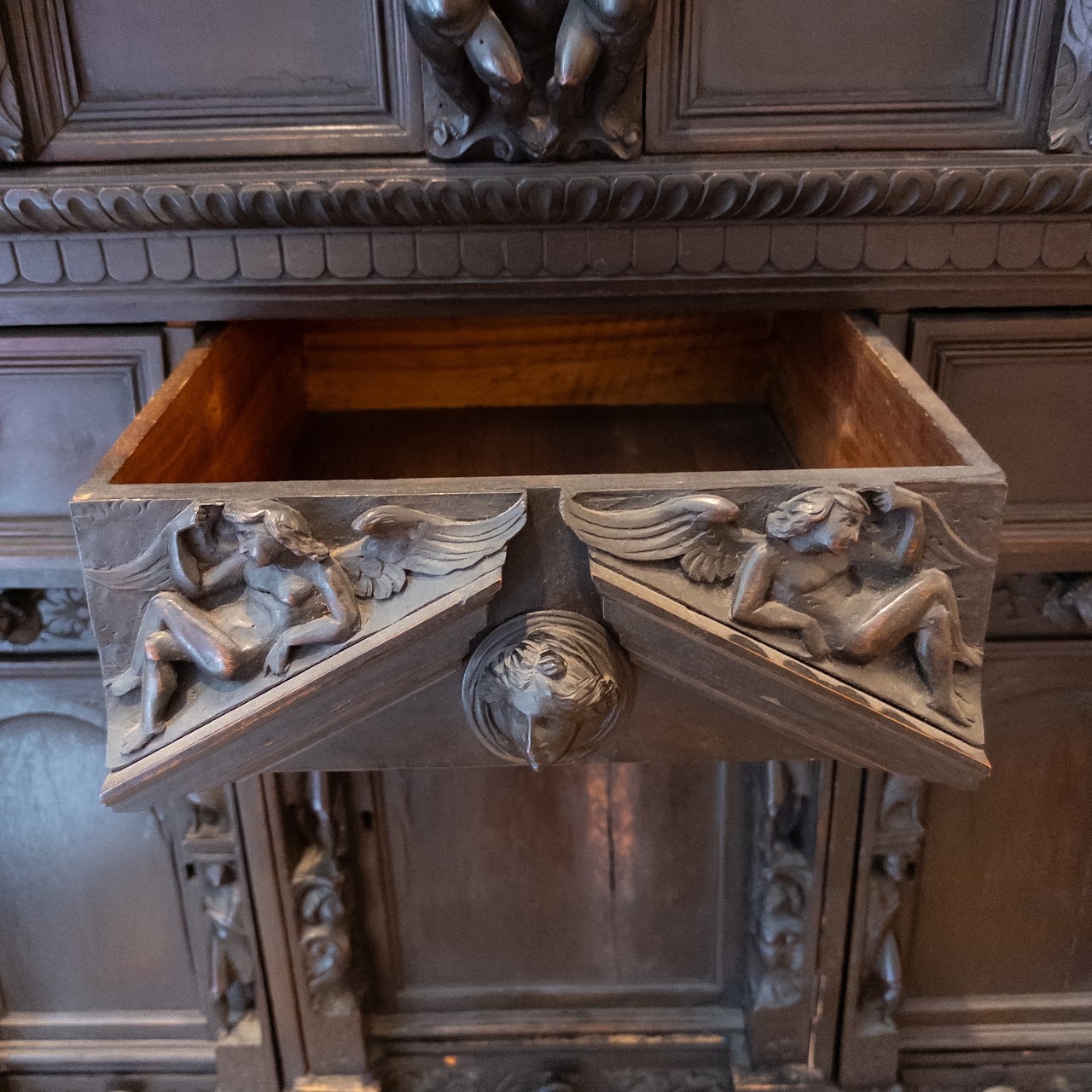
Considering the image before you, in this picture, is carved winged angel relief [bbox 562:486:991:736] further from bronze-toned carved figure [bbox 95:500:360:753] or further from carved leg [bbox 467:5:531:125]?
carved leg [bbox 467:5:531:125]

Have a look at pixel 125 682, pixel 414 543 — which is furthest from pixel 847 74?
pixel 125 682

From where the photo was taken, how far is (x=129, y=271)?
0.86m

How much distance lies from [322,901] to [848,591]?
0.75 metres

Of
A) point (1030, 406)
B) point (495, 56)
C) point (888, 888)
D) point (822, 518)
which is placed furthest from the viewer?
point (888, 888)

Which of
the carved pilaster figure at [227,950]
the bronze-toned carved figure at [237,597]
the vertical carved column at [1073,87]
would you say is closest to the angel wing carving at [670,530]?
the bronze-toned carved figure at [237,597]

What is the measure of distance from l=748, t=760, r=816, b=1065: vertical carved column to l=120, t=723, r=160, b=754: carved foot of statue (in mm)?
647

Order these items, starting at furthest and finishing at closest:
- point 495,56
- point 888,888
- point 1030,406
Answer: point 888,888 → point 1030,406 → point 495,56

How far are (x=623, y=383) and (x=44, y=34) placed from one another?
65 centimetres

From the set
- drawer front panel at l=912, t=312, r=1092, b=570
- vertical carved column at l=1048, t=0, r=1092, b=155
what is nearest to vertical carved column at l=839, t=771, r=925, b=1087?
drawer front panel at l=912, t=312, r=1092, b=570

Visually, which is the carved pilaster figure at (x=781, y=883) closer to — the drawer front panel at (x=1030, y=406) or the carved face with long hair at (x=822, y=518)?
the drawer front panel at (x=1030, y=406)

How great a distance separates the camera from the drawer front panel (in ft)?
2.91

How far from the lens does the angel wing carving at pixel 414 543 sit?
0.62m

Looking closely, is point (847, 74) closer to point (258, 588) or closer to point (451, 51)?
point (451, 51)

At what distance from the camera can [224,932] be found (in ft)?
3.70
